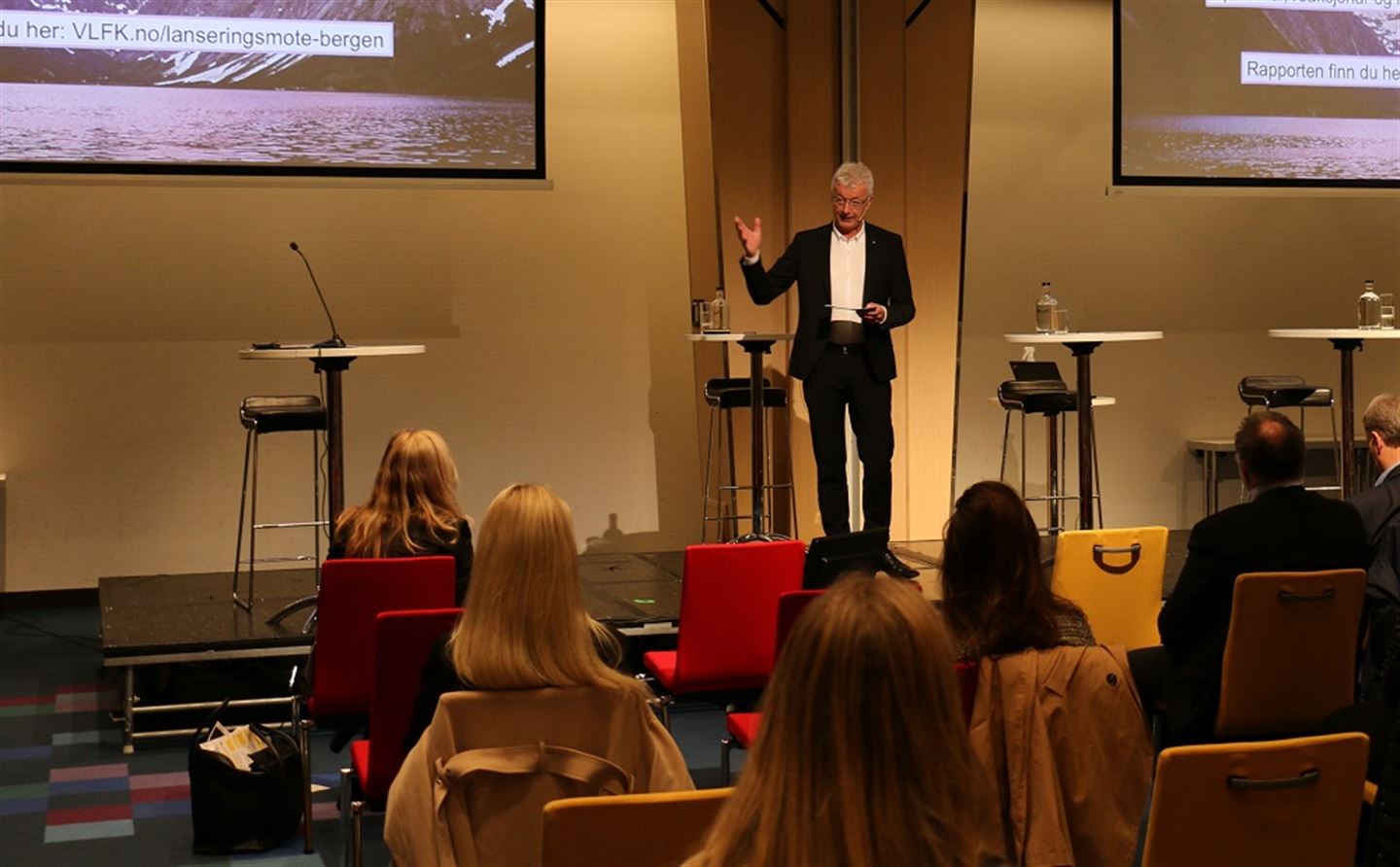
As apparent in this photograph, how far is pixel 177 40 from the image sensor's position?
6891 millimetres

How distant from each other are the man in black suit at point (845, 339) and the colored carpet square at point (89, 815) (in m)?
3.04

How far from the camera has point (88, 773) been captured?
15.9 ft

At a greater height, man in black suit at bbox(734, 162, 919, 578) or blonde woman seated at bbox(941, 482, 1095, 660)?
man in black suit at bbox(734, 162, 919, 578)

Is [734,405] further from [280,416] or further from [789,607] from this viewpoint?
[789,607]

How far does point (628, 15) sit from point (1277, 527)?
19.2 ft

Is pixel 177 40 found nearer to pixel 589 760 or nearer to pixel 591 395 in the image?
pixel 591 395

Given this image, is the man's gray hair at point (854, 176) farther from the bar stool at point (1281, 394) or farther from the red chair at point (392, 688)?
the red chair at point (392, 688)

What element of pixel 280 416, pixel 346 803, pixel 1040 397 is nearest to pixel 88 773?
pixel 280 416

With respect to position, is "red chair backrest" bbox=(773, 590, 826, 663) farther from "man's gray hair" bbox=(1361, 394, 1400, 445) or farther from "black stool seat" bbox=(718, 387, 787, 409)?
"black stool seat" bbox=(718, 387, 787, 409)

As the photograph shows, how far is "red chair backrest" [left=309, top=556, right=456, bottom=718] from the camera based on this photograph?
12.8 feet

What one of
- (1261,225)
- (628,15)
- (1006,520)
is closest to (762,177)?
(628,15)

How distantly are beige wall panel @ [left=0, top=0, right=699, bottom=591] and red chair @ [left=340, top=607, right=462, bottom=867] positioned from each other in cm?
417

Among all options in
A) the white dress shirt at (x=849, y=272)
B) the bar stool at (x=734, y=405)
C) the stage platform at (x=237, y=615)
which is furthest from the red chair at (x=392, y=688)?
the bar stool at (x=734, y=405)

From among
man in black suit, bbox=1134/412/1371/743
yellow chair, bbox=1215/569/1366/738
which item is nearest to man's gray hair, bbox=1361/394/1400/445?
man in black suit, bbox=1134/412/1371/743
